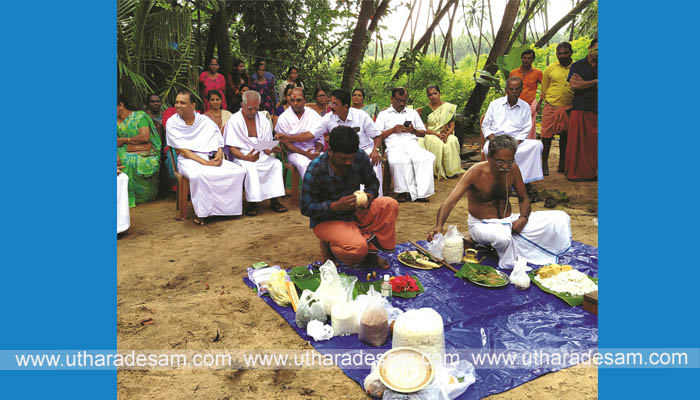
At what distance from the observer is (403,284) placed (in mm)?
3588

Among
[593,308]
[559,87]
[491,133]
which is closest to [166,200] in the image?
[491,133]

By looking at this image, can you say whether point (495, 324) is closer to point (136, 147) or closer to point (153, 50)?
point (136, 147)

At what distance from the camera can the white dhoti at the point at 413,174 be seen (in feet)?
22.1

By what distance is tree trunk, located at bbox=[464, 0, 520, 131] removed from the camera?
9625 mm

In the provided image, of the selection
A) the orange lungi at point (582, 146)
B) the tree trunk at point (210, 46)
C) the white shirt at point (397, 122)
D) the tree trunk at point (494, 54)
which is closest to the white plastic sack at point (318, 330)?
the white shirt at point (397, 122)

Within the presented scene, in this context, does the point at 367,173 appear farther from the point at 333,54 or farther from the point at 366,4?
the point at 333,54

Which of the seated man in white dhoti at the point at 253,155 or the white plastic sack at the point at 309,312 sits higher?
the seated man in white dhoti at the point at 253,155

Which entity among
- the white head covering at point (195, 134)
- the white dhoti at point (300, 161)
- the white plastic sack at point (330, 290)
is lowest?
the white plastic sack at point (330, 290)

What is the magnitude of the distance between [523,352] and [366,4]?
23.5 feet

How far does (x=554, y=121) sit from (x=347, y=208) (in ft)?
17.7

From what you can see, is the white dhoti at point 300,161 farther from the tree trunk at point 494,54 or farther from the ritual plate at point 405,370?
the tree trunk at point 494,54

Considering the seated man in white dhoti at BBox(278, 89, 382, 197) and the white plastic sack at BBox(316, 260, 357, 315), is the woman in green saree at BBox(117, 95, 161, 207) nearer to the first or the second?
the seated man in white dhoti at BBox(278, 89, 382, 197)

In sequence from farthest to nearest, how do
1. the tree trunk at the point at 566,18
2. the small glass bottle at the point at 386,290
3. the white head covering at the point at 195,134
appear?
the tree trunk at the point at 566,18 < the white head covering at the point at 195,134 < the small glass bottle at the point at 386,290

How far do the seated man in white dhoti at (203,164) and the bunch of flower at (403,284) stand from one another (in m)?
2.85
